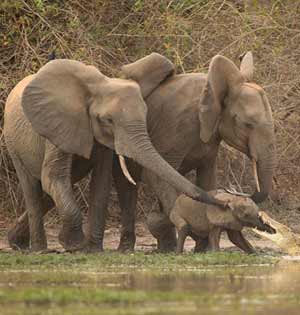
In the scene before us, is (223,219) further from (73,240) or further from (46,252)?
(46,252)

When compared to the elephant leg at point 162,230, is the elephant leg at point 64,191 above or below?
above

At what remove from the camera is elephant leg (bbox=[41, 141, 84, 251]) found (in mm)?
15367

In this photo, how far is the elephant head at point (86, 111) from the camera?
49.2 ft

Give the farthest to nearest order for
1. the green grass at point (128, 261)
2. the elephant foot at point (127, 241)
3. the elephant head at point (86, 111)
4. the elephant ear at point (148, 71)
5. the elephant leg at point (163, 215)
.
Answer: the elephant foot at point (127, 241) < the elephant ear at point (148, 71) < the elephant leg at point (163, 215) < the elephant head at point (86, 111) < the green grass at point (128, 261)

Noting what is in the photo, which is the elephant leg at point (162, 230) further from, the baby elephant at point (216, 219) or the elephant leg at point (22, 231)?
the elephant leg at point (22, 231)

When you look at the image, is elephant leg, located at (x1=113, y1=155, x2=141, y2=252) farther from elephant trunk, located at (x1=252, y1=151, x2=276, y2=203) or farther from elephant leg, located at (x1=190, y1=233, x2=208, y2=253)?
elephant trunk, located at (x1=252, y1=151, x2=276, y2=203)

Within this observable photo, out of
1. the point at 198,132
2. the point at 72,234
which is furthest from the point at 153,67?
the point at 72,234

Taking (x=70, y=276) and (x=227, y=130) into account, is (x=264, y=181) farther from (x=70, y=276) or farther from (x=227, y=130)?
(x=70, y=276)

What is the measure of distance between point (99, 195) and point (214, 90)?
1.63 metres

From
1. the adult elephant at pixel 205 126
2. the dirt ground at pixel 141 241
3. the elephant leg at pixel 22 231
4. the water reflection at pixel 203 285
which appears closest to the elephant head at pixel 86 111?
the adult elephant at pixel 205 126

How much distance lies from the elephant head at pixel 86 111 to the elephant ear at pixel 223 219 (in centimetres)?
72

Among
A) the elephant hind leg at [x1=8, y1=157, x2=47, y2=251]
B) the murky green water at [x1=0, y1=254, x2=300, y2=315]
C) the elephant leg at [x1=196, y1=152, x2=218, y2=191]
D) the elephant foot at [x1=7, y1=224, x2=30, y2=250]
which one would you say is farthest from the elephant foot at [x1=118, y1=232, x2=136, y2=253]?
the murky green water at [x1=0, y1=254, x2=300, y2=315]

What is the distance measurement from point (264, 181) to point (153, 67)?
1746mm

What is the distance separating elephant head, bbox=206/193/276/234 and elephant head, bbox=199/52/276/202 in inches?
19.2
